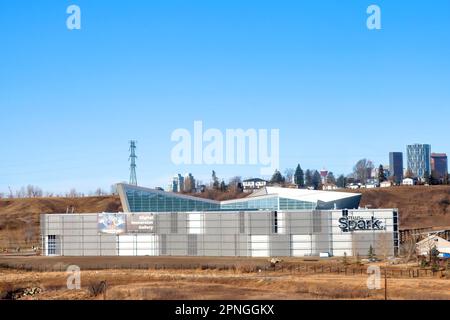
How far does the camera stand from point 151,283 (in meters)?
54.6

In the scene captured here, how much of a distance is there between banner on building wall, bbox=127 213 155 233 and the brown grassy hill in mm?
95267

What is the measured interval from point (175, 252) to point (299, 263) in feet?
71.4

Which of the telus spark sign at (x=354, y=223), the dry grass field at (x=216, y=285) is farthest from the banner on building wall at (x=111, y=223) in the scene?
the telus spark sign at (x=354, y=223)

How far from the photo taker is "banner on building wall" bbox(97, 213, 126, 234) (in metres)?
90.8

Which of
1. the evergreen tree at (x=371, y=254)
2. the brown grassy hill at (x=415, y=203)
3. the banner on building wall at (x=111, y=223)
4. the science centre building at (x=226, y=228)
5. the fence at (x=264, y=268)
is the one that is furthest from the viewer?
the brown grassy hill at (x=415, y=203)

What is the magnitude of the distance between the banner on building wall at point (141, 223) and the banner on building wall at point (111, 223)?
3.54ft

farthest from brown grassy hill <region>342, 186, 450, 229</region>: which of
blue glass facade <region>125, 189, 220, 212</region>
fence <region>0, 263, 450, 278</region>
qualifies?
fence <region>0, 263, 450, 278</region>

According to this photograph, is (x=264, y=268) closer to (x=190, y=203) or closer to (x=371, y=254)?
(x=371, y=254)

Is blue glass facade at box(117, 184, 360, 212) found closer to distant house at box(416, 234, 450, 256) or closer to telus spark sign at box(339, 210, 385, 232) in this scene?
telus spark sign at box(339, 210, 385, 232)

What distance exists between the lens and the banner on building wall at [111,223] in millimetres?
90750

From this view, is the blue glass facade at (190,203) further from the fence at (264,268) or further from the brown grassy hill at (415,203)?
the brown grassy hill at (415,203)

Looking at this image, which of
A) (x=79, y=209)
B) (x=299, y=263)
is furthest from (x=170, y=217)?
(x=79, y=209)

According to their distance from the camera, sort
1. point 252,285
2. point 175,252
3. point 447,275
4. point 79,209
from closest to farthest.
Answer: point 252,285 < point 447,275 < point 175,252 < point 79,209
